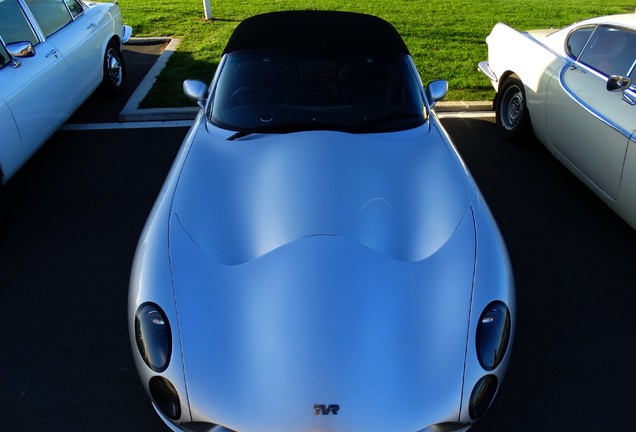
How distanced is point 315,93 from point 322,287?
168 cm

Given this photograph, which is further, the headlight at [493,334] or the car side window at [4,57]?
the car side window at [4,57]

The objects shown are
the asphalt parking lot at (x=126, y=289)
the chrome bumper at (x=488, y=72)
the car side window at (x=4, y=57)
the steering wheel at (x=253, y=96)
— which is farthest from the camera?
the chrome bumper at (x=488, y=72)

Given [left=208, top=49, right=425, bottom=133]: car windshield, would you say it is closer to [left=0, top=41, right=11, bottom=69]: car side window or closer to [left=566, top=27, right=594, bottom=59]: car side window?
[left=566, top=27, right=594, bottom=59]: car side window

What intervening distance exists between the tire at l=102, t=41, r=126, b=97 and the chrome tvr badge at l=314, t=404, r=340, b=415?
18.4 feet

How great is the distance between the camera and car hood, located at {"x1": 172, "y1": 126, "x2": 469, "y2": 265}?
254 cm

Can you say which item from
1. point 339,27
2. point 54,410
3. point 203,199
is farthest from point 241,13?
point 54,410

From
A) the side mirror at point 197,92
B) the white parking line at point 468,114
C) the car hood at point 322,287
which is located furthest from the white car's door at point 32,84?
the white parking line at point 468,114

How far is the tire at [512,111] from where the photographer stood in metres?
5.30

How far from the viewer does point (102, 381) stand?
2877mm

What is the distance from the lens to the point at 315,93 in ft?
11.5

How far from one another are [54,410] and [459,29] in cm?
859

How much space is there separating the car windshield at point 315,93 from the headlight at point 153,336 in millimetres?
1419

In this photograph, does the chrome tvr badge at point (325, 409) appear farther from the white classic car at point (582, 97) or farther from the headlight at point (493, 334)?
the white classic car at point (582, 97)

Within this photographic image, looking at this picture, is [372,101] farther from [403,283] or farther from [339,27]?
[403,283]
